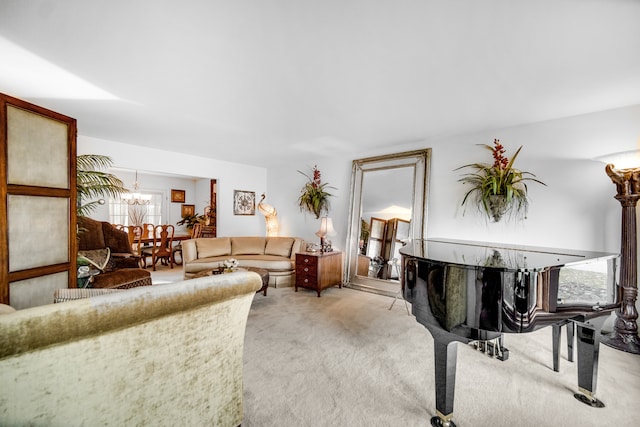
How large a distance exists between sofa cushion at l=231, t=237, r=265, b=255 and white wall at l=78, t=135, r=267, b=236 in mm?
773

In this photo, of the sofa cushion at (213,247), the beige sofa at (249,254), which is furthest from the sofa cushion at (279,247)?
the sofa cushion at (213,247)

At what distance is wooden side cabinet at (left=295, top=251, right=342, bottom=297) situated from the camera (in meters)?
4.15

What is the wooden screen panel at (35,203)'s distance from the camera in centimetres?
204

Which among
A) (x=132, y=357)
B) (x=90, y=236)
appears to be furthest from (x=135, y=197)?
(x=132, y=357)

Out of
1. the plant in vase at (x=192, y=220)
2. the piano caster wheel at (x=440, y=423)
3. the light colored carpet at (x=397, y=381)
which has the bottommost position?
the light colored carpet at (x=397, y=381)

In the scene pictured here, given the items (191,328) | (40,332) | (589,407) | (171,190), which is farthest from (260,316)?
(171,190)

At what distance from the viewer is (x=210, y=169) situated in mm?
5531

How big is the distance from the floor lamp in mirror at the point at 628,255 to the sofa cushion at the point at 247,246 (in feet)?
16.0

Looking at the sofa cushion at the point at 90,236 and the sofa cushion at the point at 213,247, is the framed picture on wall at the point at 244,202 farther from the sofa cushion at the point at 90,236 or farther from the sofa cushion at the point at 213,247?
the sofa cushion at the point at 90,236

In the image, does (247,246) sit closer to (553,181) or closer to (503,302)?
(503,302)

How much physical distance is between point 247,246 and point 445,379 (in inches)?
169

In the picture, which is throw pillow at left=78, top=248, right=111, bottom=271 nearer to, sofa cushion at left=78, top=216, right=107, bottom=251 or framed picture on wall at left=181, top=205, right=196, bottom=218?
sofa cushion at left=78, top=216, right=107, bottom=251

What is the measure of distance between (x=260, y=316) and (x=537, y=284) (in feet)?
9.00

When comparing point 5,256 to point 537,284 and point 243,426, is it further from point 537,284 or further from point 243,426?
point 537,284
